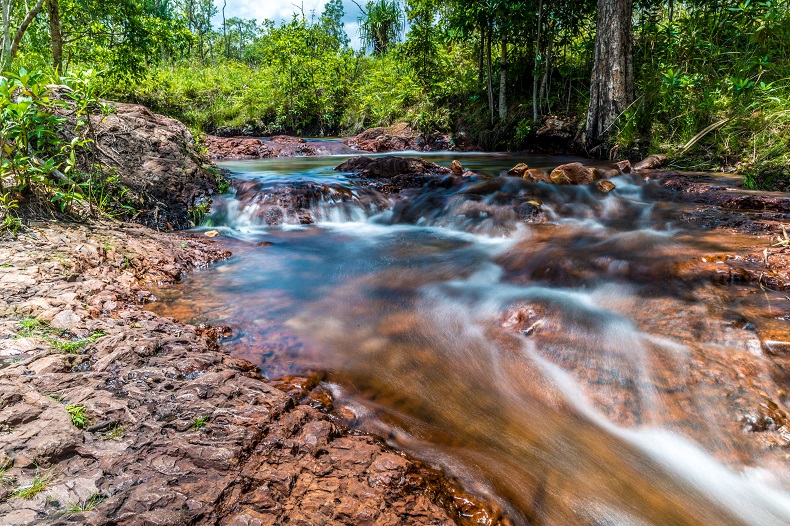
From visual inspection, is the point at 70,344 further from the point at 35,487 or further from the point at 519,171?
the point at 519,171

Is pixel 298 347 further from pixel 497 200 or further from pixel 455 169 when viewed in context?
pixel 455 169

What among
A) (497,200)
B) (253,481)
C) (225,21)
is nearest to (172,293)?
(253,481)

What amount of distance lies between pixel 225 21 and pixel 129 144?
45344mm

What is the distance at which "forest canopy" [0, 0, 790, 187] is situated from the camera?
568 centimetres

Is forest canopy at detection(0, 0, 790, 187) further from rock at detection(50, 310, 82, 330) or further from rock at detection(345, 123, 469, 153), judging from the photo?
rock at detection(50, 310, 82, 330)

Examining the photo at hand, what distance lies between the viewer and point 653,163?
20.3 feet

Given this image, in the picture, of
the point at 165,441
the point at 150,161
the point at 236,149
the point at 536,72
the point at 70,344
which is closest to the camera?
the point at 165,441

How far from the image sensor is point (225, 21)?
40.9 metres

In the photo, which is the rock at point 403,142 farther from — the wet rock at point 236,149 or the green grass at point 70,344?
the green grass at point 70,344

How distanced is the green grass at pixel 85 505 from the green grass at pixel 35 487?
0.33ft

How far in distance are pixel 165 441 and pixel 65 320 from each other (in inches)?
44.5

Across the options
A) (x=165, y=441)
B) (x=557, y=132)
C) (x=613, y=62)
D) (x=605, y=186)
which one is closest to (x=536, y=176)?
(x=605, y=186)

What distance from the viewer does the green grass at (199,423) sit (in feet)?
4.65

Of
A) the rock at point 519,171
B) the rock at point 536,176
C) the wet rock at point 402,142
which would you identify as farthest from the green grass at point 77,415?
the wet rock at point 402,142
